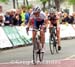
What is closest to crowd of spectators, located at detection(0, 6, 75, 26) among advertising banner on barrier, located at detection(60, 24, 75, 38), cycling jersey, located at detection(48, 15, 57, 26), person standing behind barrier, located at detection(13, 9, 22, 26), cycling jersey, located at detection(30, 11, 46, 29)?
person standing behind barrier, located at detection(13, 9, 22, 26)

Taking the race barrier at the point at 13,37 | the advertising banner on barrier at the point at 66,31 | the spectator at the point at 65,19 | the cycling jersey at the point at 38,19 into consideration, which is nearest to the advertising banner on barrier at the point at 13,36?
the race barrier at the point at 13,37

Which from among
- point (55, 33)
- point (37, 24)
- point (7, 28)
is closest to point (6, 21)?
point (7, 28)

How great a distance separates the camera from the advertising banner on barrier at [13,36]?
22.4 metres

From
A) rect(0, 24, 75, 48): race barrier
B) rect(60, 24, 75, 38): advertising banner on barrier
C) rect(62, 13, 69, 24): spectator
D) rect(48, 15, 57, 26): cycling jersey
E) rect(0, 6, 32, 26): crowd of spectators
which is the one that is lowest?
rect(60, 24, 75, 38): advertising banner on barrier

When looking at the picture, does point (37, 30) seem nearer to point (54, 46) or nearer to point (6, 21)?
point (54, 46)

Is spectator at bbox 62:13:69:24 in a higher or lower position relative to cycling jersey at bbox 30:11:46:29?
lower

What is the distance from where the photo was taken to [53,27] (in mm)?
18531

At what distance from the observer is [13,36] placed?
901 inches

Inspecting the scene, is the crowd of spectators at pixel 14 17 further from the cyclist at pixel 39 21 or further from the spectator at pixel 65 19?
the spectator at pixel 65 19

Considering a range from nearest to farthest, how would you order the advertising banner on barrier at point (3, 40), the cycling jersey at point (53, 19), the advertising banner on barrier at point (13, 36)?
the cycling jersey at point (53, 19) < the advertising banner on barrier at point (3, 40) < the advertising banner on barrier at point (13, 36)

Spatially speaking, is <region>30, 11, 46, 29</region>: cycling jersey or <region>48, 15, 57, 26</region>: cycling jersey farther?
<region>48, 15, 57, 26</region>: cycling jersey

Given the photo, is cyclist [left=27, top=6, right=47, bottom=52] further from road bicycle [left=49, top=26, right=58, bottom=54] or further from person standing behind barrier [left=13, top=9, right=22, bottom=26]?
person standing behind barrier [left=13, top=9, right=22, bottom=26]

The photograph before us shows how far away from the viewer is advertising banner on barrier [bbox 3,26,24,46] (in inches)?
883

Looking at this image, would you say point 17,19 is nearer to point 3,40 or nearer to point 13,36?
point 13,36
